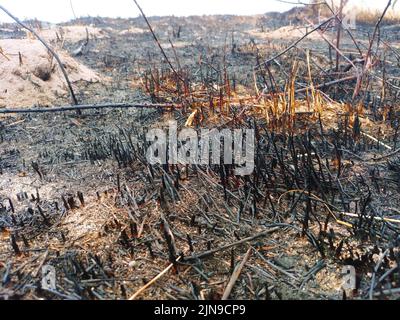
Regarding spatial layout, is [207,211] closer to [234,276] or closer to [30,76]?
[234,276]

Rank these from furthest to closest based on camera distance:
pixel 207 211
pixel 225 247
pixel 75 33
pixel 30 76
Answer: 1. pixel 75 33
2. pixel 30 76
3. pixel 207 211
4. pixel 225 247

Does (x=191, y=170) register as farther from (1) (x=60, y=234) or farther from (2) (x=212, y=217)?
(1) (x=60, y=234)

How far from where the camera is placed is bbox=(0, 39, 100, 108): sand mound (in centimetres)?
512

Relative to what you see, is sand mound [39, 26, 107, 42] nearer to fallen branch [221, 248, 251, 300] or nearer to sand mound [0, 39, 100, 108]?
sand mound [0, 39, 100, 108]

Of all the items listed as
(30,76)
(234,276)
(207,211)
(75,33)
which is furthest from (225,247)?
(75,33)

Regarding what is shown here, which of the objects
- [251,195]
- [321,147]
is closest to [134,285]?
[251,195]

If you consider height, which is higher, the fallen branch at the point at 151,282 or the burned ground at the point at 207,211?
the burned ground at the point at 207,211

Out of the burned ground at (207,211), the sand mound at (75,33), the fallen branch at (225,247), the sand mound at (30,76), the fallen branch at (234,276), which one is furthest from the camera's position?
the sand mound at (75,33)

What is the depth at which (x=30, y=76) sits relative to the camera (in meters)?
5.51

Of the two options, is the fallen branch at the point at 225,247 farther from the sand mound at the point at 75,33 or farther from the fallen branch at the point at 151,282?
the sand mound at the point at 75,33

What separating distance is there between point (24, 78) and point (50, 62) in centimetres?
Answer: 59

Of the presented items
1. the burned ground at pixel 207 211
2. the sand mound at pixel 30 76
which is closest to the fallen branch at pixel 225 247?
the burned ground at pixel 207 211

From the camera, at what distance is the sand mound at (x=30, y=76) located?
5117 mm

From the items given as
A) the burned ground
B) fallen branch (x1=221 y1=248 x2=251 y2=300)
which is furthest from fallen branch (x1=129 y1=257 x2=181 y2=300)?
fallen branch (x1=221 y1=248 x2=251 y2=300)
